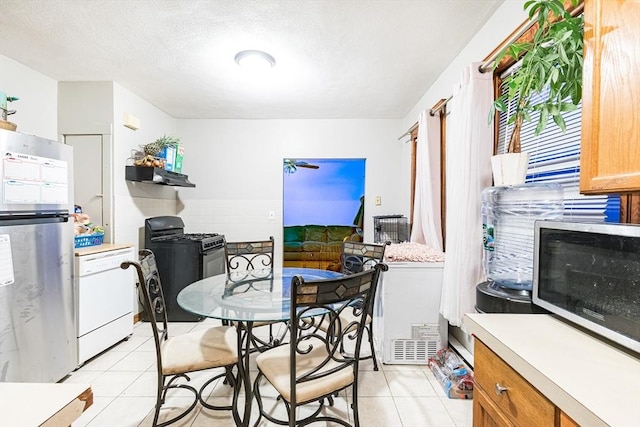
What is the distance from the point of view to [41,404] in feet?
1.92

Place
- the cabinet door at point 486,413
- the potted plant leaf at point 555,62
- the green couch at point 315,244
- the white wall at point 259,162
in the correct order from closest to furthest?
the cabinet door at point 486,413 < the potted plant leaf at point 555,62 < the white wall at point 259,162 < the green couch at point 315,244

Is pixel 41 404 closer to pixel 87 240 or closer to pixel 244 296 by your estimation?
pixel 244 296

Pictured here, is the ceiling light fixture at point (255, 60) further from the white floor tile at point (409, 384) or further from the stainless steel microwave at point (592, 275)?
the white floor tile at point (409, 384)

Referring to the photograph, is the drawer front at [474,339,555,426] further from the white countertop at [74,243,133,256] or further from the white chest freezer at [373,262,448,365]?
the white countertop at [74,243,133,256]

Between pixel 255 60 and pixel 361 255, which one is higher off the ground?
pixel 255 60

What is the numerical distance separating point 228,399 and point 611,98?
8.12 feet

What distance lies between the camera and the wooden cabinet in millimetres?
767

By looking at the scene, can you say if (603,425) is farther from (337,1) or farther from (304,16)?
(304,16)

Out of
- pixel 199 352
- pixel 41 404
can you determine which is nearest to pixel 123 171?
pixel 199 352

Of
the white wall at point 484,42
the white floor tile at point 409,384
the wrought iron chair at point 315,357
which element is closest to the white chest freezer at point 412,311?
the white floor tile at point 409,384

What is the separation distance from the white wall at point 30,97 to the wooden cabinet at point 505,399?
3.81m

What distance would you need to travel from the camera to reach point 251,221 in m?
4.26

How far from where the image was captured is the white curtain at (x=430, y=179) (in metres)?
2.78

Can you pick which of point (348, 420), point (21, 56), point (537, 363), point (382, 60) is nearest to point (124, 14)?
point (21, 56)
